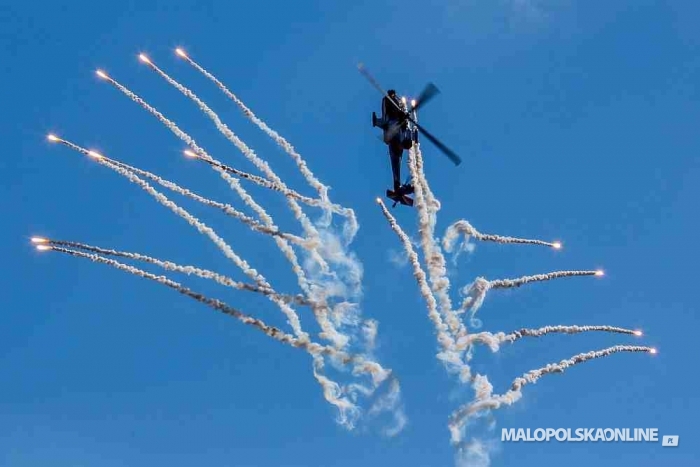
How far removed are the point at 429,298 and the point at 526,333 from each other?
27.2 ft

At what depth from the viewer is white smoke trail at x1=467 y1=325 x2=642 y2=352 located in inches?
2687

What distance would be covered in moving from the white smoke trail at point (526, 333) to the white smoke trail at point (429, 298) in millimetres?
1708

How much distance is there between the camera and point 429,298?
230 feet

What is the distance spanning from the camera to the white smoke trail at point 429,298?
67625 mm

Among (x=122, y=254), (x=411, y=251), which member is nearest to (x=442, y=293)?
(x=411, y=251)

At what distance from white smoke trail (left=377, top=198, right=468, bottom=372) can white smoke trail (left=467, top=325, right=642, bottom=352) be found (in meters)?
1.71

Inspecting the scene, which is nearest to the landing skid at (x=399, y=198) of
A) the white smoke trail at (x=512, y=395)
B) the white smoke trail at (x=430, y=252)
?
the white smoke trail at (x=430, y=252)

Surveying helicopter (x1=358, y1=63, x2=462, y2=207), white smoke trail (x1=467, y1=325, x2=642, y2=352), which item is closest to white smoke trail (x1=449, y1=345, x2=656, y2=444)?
white smoke trail (x1=467, y1=325, x2=642, y2=352)

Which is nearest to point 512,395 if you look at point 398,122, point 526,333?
point 526,333

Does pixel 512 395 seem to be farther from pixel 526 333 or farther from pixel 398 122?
pixel 398 122

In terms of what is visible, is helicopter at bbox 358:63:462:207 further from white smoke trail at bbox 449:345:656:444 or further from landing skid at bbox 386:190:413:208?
white smoke trail at bbox 449:345:656:444

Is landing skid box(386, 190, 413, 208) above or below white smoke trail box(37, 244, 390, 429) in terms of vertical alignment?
above

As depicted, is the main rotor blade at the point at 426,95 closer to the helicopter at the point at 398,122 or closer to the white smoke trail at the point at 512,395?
the helicopter at the point at 398,122

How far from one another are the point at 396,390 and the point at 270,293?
42.0 feet
